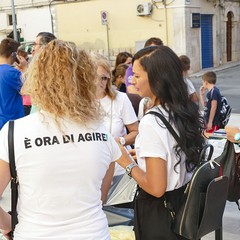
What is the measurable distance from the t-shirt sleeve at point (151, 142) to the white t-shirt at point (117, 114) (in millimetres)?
1176

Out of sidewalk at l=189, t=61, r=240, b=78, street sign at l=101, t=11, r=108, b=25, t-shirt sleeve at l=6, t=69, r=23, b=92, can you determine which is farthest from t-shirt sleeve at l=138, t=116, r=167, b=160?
street sign at l=101, t=11, r=108, b=25

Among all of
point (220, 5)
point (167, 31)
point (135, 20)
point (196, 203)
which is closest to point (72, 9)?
point (135, 20)

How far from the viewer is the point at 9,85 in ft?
14.9

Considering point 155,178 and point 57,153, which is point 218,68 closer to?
point 155,178

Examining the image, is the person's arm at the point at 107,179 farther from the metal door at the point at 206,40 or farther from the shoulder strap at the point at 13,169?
the metal door at the point at 206,40

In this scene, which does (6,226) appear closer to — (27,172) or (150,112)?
(27,172)

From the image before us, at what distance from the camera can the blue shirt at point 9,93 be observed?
4.50 metres

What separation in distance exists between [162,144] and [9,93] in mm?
2931

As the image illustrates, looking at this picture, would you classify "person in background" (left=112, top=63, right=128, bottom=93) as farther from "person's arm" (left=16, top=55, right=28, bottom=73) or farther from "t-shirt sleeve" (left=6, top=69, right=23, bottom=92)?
"person's arm" (left=16, top=55, right=28, bottom=73)

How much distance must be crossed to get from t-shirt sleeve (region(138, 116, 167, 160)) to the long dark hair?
0.08 m

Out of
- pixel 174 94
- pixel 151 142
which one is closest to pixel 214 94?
pixel 174 94

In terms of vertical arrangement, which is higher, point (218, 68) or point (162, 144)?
point (162, 144)

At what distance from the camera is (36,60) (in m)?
1.68

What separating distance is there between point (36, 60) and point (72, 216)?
1.98 ft
